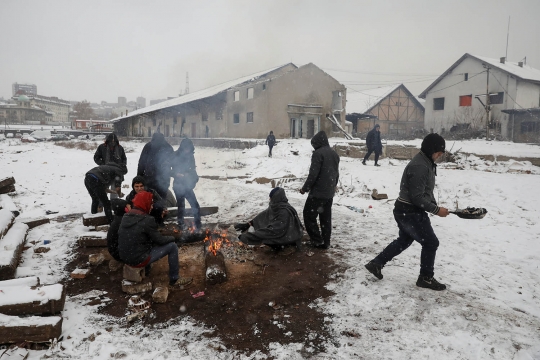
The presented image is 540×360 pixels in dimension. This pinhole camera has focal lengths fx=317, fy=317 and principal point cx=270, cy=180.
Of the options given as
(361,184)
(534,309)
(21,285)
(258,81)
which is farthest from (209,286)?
(258,81)

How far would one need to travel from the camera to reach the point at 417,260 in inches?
201

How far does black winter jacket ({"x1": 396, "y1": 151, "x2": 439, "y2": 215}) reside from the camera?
3.84 metres

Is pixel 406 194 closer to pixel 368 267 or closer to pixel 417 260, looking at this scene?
pixel 368 267

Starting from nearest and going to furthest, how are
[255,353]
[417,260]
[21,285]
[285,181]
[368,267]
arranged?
[255,353], [21,285], [368,267], [417,260], [285,181]

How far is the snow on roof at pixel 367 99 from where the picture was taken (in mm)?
39766

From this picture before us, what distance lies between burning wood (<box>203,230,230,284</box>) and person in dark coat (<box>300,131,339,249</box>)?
161cm

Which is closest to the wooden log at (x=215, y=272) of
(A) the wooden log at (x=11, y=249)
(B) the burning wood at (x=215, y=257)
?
(B) the burning wood at (x=215, y=257)

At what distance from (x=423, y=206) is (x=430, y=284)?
108cm

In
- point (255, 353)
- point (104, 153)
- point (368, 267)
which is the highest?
point (104, 153)

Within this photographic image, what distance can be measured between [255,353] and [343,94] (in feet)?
88.0

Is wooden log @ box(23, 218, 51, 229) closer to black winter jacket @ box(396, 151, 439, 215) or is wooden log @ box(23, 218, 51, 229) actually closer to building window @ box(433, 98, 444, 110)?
black winter jacket @ box(396, 151, 439, 215)

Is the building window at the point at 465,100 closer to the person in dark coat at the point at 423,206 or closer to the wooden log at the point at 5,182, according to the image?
the person in dark coat at the point at 423,206

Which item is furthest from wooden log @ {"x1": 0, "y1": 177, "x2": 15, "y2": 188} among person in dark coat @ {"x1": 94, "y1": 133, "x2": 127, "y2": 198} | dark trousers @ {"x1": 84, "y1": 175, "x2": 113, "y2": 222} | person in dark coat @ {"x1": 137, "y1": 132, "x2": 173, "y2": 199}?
person in dark coat @ {"x1": 137, "y1": 132, "x2": 173, "y2": 199}

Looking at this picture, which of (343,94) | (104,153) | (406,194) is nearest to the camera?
(406,194)
